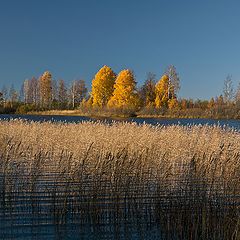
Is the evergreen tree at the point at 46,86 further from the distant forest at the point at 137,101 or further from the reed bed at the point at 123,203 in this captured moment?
the reed bed at the point at 123,203

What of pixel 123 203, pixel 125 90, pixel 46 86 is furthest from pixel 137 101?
pixel 123 203

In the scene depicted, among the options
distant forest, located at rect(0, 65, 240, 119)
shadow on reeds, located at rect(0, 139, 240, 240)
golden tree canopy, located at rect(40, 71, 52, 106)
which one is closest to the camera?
shadow on reeds, located at rect(0, 139, 240, 240)

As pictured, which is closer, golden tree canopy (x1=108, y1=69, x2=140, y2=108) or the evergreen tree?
golden tree canopy (x1=108, y1=69, x2=140, y2=108)

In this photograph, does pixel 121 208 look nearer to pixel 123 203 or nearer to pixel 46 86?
pixel 123 203

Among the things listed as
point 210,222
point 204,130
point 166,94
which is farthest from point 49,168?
point 166,94

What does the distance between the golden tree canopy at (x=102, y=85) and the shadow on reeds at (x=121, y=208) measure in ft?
147

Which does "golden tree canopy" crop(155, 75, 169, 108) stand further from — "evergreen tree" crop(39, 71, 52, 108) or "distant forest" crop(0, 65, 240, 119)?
"evergreen tree" crop(39, 71, 52, 108)

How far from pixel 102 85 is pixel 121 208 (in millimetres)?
46796

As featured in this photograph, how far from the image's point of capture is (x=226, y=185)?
605 centimetres

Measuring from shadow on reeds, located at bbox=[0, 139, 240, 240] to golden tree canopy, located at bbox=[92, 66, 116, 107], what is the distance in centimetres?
Answer: 4484

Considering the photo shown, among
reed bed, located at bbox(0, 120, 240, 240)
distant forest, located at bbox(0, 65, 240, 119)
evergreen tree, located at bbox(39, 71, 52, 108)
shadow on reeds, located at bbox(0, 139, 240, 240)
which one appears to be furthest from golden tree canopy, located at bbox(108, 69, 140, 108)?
shadow on reeds, located at bbox(0, 139, 240, 240)

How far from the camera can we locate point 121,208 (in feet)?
16.1

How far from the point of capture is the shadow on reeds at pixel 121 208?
13.8ft

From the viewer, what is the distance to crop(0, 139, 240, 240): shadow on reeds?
4211mm
